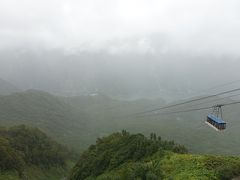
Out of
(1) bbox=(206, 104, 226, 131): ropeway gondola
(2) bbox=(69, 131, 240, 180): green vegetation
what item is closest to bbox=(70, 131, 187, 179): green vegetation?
(2) bbox=(69, 131, 240, 180): green vegetation

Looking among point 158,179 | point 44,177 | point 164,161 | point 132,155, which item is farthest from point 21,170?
point 158,179

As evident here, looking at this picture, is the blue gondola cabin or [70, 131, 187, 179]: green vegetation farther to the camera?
[70, 131, 187, 179]: green vegetation

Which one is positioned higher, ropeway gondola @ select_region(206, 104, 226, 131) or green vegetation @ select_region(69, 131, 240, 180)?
ropeway gondola @ select_region(206, 104, 226, 131)

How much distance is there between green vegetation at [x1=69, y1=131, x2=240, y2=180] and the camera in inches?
2224

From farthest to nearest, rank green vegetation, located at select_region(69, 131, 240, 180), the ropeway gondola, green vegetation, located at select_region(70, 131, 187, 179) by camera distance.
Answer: green vegetation, located at select_region(70, 131, 187, 179)
the ropeway gondola
green vegetation, located at select_region(69, 131, 240, 180)

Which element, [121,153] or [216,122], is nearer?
[216,122]

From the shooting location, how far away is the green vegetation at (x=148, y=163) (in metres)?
56.5

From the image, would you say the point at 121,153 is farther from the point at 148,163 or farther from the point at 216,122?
the point at 216,122

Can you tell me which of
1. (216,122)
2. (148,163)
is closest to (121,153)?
(148,163)

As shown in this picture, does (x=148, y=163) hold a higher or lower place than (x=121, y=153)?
lower

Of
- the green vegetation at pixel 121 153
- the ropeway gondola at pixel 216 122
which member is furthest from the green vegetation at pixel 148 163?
the ropeway gondola at pixel 216 122

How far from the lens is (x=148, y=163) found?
241 feet

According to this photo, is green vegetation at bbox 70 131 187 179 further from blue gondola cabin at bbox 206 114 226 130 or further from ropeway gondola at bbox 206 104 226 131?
ropeway gondola at bbox 206 104 226 131

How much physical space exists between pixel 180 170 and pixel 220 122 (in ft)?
31.7
